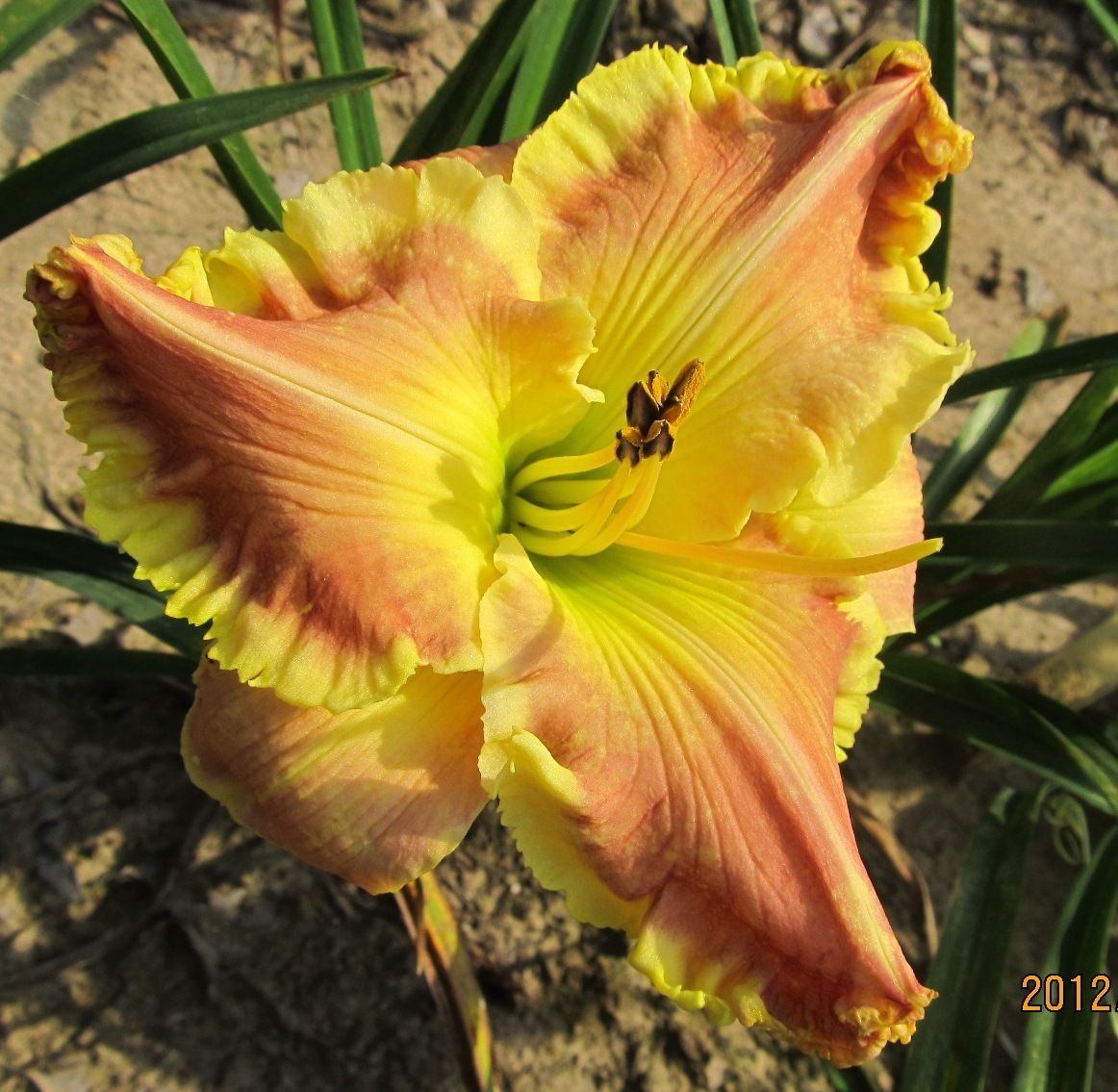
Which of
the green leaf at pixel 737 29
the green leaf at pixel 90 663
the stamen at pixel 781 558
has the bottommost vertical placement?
the green leaf at pixel 90 663

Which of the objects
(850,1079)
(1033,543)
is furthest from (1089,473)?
(850,1079)

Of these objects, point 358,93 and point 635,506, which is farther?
point 358,93

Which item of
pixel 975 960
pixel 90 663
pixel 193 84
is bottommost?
pixel 975 960

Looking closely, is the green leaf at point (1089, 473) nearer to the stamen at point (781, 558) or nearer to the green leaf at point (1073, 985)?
the green leaf at point (1073, 985)

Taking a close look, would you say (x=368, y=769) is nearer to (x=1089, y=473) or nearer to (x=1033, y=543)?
(x=1033, y=543)

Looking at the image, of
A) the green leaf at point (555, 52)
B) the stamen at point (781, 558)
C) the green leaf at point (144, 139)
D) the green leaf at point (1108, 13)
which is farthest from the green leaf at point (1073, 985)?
the green leaf at point (144, 139)

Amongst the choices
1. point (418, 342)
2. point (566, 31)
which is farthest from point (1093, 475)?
point (418, 342)

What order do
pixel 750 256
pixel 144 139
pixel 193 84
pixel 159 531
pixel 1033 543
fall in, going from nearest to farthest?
pixel 159 531, pixel 750 256, pixel 144 139, pixel 193 84, pixel 1033 543
